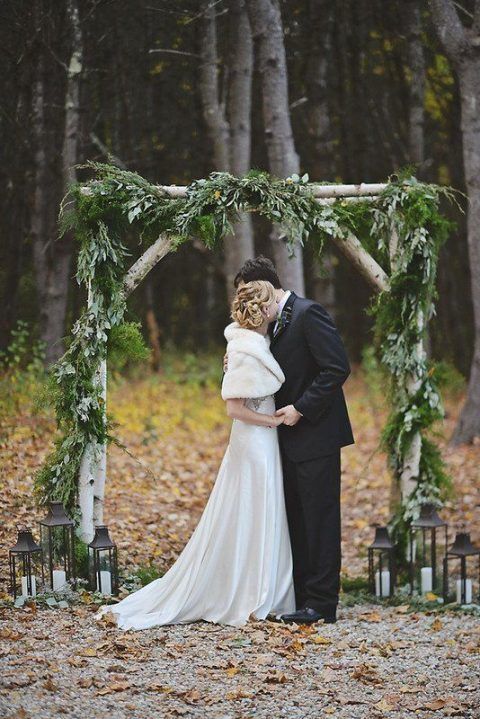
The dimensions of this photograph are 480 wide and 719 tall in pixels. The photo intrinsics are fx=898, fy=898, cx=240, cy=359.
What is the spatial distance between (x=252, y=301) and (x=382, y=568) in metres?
2.54

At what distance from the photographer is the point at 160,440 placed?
11.5 m

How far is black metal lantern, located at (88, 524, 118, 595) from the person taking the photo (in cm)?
611

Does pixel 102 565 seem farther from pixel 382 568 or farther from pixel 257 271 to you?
pixel 257 271

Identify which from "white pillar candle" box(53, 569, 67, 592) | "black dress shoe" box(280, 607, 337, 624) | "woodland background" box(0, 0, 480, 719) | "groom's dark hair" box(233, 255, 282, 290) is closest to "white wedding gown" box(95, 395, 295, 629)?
"black dress shoe" box(280, 607, 337, 624)

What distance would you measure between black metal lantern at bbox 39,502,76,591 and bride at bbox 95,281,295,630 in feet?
1.85

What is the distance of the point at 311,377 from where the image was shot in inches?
229

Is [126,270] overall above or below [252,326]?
above

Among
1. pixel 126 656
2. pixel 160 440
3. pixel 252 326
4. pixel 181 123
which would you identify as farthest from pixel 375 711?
pixel 181 123

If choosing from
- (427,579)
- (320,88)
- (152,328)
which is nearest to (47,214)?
(152,328)

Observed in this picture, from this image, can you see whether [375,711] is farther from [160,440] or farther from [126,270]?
[160,440]

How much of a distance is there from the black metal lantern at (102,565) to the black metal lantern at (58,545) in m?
0.14

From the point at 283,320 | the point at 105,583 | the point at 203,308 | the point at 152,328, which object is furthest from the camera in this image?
the point at 203,308

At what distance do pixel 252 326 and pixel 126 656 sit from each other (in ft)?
6.81

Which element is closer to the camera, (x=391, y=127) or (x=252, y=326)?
(x=252, y=326)
